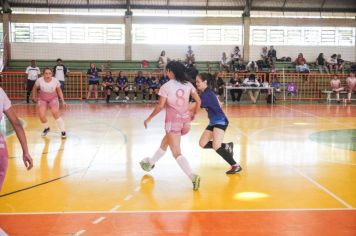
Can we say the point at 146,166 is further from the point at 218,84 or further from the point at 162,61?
the point at 162,61

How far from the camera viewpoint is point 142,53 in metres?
29.3

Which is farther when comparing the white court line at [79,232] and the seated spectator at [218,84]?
the seated spectator at [218,84]

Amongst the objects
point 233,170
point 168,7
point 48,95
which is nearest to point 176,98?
point 233,170

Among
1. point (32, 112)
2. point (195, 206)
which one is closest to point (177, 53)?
point (32, 112)

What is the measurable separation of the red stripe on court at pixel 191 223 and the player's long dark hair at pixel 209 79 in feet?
8.27

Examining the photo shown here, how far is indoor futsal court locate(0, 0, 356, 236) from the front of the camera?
524 centimetres

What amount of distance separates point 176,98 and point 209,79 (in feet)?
3.60

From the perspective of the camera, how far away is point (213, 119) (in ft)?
24.2

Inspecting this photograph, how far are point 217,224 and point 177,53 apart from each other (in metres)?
25.0

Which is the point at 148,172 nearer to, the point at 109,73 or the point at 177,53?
the point at 109,73

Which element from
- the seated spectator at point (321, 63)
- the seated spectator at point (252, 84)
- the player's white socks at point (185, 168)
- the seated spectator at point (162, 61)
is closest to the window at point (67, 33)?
the seated spectator at point (162, 61)

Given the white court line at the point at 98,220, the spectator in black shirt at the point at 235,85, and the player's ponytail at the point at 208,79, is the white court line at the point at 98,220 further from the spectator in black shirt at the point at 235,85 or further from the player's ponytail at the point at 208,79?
the spectator in black shirt at the point at 235,85

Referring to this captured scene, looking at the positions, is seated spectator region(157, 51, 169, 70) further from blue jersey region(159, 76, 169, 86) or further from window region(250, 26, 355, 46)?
window region(250, 26, 355, 46)

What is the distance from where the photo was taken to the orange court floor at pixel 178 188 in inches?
194
